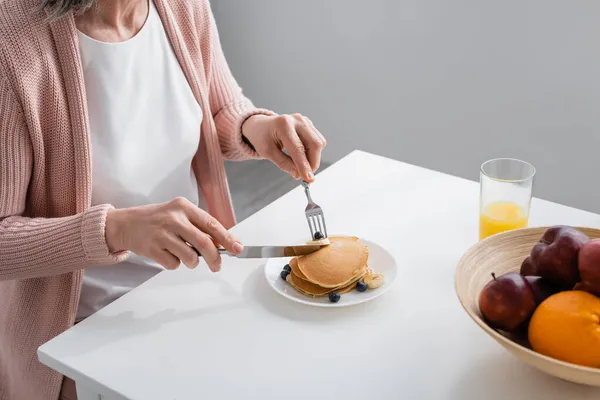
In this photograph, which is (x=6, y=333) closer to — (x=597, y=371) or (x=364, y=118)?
(x=597, y=371)

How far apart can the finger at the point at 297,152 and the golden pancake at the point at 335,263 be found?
201 mm

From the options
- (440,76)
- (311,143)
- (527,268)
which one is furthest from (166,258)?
(440,76)

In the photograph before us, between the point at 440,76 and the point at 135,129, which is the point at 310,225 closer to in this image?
the point at 135,129

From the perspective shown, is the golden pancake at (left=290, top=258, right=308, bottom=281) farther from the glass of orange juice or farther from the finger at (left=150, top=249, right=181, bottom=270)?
the glass of orange juice

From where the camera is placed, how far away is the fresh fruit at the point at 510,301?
2.88 feet

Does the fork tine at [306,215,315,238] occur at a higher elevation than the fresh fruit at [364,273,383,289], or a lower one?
higher

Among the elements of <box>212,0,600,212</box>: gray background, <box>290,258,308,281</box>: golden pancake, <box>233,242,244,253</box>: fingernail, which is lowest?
<box>212,0,600,212</box>: gray background

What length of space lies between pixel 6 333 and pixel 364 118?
189cm

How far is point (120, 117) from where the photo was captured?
134 centimetres

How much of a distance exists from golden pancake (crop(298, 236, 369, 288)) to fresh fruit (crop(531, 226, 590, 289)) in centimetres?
28

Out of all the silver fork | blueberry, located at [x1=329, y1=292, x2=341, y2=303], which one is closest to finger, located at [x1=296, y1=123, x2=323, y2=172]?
the silver fork

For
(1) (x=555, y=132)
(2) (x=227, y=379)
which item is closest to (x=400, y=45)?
(1) (x=555, y=132)

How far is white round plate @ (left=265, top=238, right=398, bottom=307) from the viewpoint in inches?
42.4

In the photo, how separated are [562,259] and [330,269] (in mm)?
345
